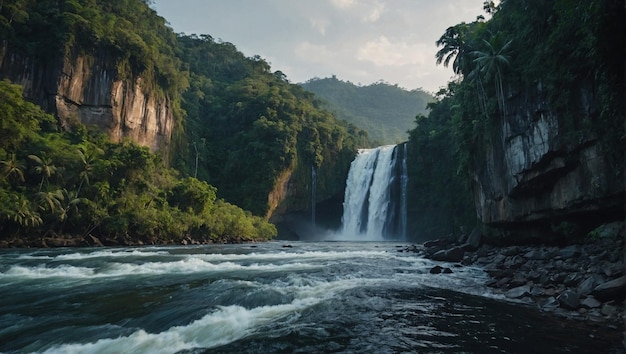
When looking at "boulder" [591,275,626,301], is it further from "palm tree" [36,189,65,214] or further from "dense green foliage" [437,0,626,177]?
"palm tree" [36,189,65,214]

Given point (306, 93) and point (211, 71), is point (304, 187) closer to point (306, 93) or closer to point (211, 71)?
point (306, 93)

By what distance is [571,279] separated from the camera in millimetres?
8516

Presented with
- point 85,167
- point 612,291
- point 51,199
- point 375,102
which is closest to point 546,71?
point 612,291

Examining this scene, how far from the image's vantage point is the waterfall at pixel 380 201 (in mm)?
39656

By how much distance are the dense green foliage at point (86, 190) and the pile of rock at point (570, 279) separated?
21010mm

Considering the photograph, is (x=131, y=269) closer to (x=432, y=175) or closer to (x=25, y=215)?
(x=25, y=215)

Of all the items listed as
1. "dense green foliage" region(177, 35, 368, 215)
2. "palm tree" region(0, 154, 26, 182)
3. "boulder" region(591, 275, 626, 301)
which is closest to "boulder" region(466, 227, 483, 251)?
"boulder" region(591, 275, 626, 301)

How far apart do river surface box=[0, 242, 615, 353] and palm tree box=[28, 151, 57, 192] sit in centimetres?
1226

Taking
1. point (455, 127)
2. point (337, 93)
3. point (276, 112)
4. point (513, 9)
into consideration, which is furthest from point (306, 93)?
point (337, 93)

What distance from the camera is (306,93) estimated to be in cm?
6266

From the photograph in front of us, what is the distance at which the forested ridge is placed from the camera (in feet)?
68.0

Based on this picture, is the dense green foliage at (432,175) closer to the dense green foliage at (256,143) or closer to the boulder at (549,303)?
the dense green foliage at (256,143)

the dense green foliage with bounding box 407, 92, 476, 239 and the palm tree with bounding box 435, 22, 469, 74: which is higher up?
the palm tree with bounding box 435, 22, 469, 74

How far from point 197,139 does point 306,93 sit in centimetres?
2409
